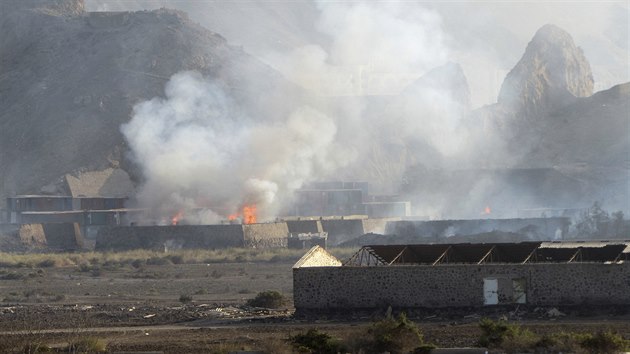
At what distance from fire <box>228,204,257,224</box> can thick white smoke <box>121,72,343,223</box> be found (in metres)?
0.39

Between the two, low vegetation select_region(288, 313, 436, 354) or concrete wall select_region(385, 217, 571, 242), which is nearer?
low vegetation select_region(288, 313, 436, 354)

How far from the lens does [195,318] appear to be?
165 feet

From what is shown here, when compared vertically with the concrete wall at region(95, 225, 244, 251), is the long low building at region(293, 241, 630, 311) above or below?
below

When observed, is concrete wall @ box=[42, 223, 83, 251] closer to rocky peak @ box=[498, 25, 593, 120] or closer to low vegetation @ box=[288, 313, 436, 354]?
low vegetation @ box=[288, 313, 436, 354]

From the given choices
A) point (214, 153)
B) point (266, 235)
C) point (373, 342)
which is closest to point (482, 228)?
point (266, 235)

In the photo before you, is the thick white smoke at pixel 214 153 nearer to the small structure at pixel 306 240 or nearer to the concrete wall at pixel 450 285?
the small structure at pixel 306 240

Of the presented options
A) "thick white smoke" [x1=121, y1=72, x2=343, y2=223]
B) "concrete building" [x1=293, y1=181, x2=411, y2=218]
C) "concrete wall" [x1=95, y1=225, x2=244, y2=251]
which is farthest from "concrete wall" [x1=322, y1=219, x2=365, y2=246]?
"concrete building" [x1=293, y1=181, x2=411, y2=218]

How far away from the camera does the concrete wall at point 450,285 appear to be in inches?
1780

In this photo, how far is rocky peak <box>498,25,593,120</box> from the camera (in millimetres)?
155875

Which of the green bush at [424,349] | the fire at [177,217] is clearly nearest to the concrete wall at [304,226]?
the fire at [177,217]

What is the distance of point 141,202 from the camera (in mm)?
113125

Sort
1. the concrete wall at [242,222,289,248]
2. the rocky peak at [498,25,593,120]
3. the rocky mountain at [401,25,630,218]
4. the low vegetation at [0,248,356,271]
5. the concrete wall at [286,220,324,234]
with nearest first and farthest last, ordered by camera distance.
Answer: the low vegetation at [0,248,356,271]
the concrete wall at [242,222,289,248]
the concrete wall at [286,220,324,234]
the rocky mountain at [401,25,630,218]
the rocky peak at [498,25,593,120]

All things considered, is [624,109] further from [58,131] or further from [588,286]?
[588,286]

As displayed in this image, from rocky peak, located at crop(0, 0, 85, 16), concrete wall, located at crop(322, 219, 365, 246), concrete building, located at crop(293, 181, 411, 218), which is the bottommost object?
concrete wall, located at crop(322, 219, 365, 246)
